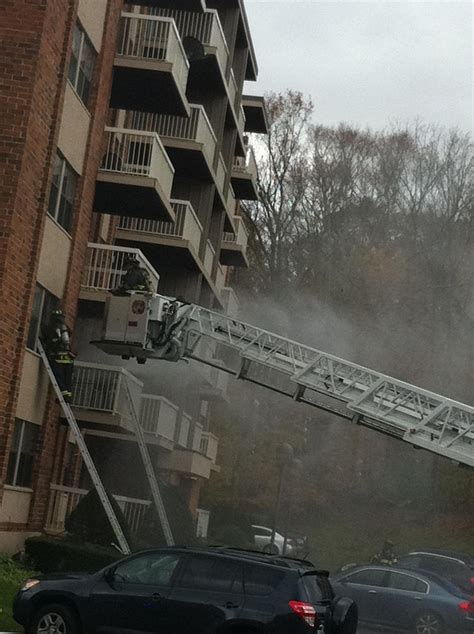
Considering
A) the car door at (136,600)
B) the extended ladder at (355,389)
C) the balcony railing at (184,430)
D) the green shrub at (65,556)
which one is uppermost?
the extended ladder at (355,389)

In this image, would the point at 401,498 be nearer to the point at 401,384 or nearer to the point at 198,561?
the point at 401,384

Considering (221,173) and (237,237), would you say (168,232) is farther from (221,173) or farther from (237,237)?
(237,237)

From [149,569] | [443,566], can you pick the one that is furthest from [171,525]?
[149,569]

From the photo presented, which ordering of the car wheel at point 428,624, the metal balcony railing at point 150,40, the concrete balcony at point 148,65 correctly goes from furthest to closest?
the metal balcony railing at point 150,40 → the concrete balcony at point 148,65 → the car wheel at point 428,624

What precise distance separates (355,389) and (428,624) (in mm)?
4084

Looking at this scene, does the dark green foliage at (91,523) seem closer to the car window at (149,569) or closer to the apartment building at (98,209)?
the apartment building at (98,209)

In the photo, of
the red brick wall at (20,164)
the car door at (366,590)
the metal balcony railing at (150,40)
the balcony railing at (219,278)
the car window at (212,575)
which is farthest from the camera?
the balcony railing at (219,278)

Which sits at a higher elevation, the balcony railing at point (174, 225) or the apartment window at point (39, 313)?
the balcony railing at point (174, 225)

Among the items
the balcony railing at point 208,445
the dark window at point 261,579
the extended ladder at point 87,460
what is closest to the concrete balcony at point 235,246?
the balcony railing at point 208,445

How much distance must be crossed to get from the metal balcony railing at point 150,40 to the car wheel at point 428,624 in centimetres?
1191

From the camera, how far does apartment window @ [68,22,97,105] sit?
21953 mm

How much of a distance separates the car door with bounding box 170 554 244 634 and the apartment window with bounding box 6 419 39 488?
8371 millimetres

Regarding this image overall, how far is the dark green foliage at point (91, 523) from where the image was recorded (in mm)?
21469

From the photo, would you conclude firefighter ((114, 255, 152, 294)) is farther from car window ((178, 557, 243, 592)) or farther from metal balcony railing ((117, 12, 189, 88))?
car window ((178, 557, 243, 592))
